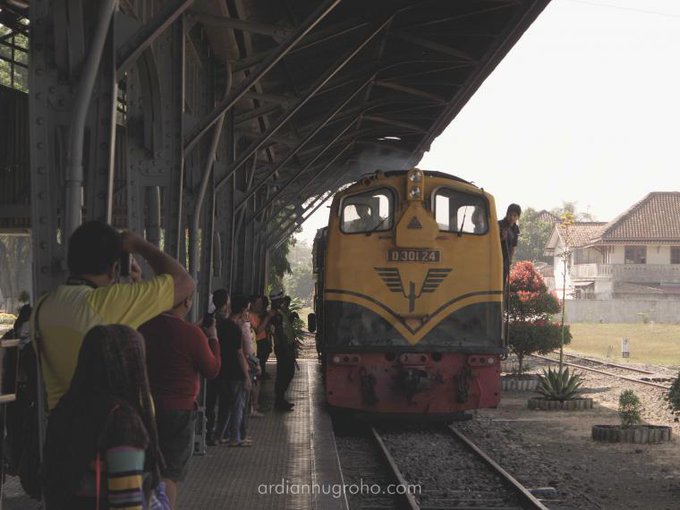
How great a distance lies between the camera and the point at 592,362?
30.6 m

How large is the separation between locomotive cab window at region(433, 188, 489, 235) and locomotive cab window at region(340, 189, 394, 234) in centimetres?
65

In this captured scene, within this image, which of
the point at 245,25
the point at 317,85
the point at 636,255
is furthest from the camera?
the point at 636,255

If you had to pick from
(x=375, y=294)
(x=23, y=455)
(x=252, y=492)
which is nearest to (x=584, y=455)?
(x=375, y=294)

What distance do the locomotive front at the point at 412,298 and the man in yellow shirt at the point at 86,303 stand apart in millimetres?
9579

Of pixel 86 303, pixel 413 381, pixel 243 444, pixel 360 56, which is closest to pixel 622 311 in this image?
pixel 360 56

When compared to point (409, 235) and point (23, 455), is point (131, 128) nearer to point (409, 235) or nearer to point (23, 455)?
point (409, 235)

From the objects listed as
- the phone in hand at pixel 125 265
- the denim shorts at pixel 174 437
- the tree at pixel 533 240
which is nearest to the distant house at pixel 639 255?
the tree at pixel 533 240

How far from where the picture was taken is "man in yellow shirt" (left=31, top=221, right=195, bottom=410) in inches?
166

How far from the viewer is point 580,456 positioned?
13844mm

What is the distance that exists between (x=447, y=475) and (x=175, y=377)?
6.37 meters

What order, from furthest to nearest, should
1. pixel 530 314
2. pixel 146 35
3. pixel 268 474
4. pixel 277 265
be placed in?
pixel 277 265 < pixel 530 314 < pixel 268 474 < pixel 146 35

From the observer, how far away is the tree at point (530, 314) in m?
24.6

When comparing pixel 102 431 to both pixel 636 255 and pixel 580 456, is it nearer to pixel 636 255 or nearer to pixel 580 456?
pixel 580 456

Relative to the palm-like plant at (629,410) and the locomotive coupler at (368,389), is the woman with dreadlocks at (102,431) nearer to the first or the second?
the locomotive coupler at (368,389)
